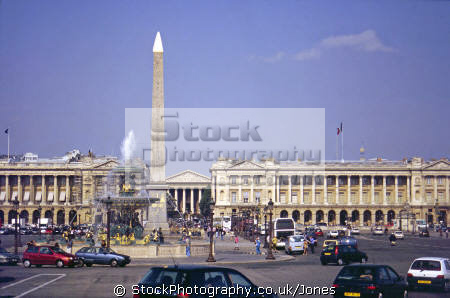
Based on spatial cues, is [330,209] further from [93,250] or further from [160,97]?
[93,250]

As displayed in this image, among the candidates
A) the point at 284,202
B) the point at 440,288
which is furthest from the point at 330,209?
the point at 440,288

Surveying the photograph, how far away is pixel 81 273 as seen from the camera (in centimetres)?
3152

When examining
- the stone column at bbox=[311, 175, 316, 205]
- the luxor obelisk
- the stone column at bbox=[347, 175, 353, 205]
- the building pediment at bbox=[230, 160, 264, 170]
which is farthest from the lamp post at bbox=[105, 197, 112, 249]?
the stone column at bbox=[347, 175, 353, 205]

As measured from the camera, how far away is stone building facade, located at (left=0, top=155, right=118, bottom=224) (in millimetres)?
127750

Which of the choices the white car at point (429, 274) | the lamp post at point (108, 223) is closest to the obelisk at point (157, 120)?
the lamp post at point (108, 223)

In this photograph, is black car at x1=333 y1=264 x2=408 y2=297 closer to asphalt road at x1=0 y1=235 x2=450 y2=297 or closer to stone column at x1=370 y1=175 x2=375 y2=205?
asphalt road at x1=0 y1=235 x2=450 y2=297

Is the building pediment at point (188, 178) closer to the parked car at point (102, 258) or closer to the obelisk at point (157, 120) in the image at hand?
the obelisk at point (157, 120)

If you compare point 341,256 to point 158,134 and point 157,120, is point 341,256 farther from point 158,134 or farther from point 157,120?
point 157,120

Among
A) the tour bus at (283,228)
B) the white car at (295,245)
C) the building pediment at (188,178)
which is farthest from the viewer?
the building pediment at (188,178)

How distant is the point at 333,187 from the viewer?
137750mm

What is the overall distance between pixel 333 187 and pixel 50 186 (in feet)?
182

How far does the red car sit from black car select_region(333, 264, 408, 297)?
1969cm

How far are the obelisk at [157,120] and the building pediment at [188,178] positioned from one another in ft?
385

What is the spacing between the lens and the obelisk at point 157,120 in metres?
47.6
